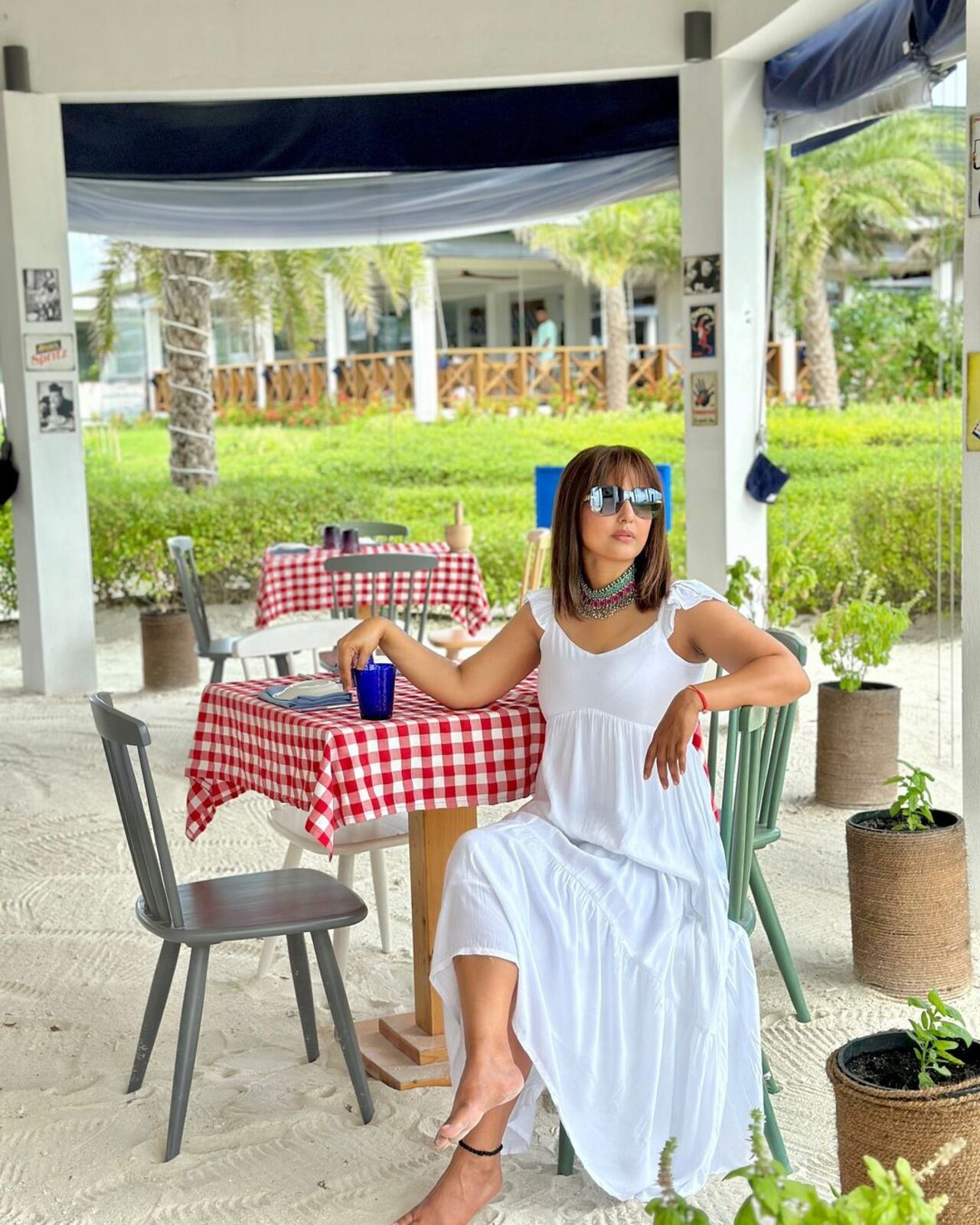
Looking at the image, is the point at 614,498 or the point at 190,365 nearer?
the point at 614,498

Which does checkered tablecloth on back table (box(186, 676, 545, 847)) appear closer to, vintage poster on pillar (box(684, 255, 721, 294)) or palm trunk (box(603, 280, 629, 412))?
vintage poster on pillar (box(684, 255, 721, 294))

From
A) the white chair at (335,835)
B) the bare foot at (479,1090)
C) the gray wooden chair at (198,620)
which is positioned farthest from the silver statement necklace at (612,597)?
the gray wooden chair at (198,620)

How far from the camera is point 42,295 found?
723 cm

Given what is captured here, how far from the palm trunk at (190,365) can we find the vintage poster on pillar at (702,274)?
5.49 meters

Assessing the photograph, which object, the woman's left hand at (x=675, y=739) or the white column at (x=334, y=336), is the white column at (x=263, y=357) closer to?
the white column at (x=334, y=336)

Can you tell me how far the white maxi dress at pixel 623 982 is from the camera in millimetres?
2531

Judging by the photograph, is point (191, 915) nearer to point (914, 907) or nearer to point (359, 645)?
point (359, 645)

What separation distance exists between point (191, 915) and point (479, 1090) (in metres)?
0.76

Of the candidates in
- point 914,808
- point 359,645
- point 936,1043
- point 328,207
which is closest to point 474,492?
point 328,207

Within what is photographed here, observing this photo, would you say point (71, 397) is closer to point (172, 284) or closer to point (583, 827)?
point (172, 284)

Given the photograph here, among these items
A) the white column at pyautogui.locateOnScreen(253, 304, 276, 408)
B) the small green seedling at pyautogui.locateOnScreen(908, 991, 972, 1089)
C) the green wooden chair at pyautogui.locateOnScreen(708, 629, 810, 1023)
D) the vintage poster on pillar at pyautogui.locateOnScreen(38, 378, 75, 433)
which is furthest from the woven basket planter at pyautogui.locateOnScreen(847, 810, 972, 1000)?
the white column at pyautogui.locateOnScreen(253, 304, 276, 408)

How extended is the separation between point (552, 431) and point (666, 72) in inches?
368

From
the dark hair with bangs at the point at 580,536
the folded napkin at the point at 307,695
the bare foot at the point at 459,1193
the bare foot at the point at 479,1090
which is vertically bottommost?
the bare foot at the point at 459,1193

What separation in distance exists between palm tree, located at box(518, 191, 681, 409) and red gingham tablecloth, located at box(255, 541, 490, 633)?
1094 centimetres
